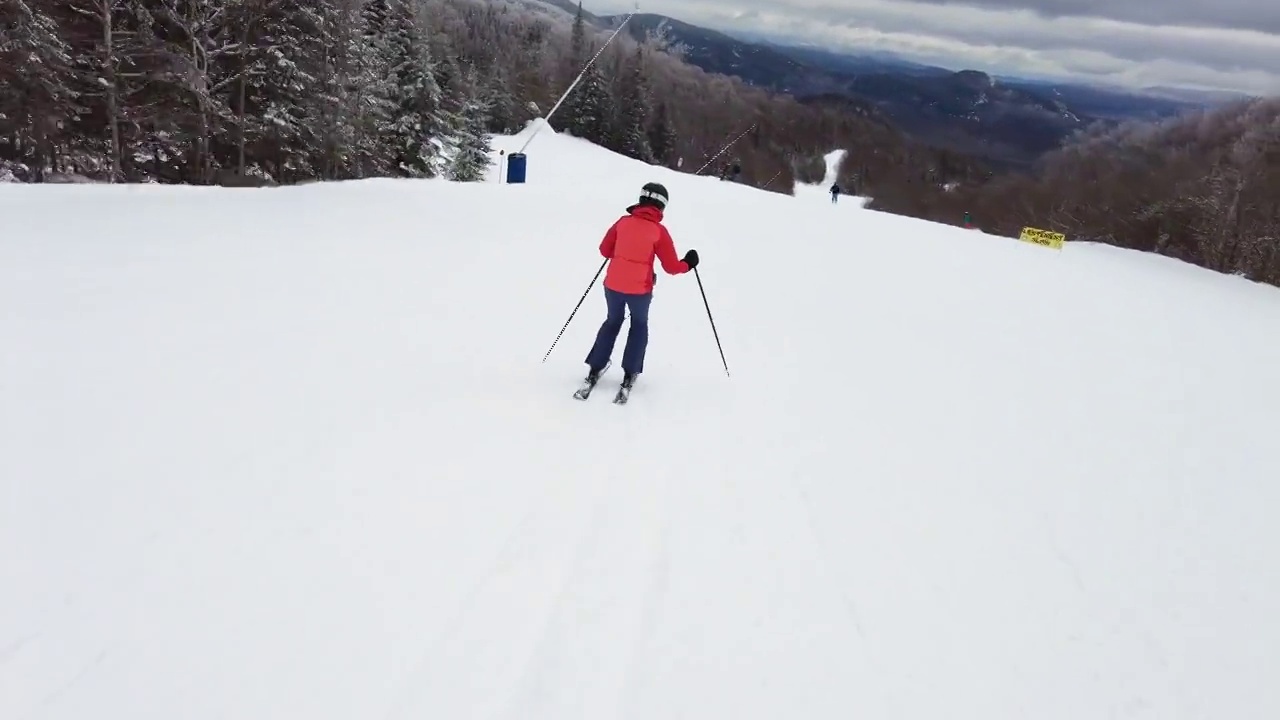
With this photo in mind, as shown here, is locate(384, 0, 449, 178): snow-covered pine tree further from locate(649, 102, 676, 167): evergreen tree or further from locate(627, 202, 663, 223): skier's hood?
locate(649, 102, 676, 167): evergreen tree

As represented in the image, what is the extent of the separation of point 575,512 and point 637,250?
245 centimetres

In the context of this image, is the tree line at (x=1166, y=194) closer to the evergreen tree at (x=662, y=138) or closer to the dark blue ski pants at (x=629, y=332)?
the evergreen tree at (x=662, y=138)

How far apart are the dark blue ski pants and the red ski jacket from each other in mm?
92

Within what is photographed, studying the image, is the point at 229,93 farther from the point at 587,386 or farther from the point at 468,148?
the point at 587,386

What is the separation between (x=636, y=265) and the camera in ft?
19.1

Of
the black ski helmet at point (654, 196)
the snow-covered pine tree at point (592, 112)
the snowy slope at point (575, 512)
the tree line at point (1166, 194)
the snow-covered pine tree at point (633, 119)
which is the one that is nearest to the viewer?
the snowy slope at point (575, 512)

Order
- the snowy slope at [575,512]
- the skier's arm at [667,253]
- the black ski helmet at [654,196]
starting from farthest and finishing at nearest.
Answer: the skier's arm at [667,253]
the black ski helmet at [654,196]
the snowy slope at [575,512]

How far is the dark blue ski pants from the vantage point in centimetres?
595

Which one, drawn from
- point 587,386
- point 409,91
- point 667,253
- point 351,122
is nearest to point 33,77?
point 351,122

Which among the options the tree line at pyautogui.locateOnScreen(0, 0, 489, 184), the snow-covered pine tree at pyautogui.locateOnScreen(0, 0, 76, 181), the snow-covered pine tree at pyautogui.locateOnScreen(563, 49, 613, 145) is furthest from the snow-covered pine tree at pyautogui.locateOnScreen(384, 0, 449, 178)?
the snow-covered pine tree at pyautogui.locateOnScreen(563, 49, 613, 145)

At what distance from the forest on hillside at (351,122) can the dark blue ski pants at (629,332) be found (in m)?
16.2

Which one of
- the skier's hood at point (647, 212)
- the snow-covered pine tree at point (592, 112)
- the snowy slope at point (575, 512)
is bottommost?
the snowy slope at point (575, 512)

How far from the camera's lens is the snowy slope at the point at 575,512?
9.51 feet

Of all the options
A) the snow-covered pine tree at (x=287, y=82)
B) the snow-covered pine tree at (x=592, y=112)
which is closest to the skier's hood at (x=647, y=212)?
the snow-covered pine tree at (x=287, y=82)
